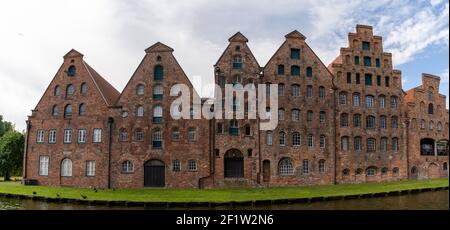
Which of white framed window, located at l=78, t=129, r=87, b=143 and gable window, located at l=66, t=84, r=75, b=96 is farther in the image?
gable window, located at l=66, t=84, r=75, b=96

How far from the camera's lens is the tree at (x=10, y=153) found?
118 feet

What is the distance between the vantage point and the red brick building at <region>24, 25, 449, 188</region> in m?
27.8

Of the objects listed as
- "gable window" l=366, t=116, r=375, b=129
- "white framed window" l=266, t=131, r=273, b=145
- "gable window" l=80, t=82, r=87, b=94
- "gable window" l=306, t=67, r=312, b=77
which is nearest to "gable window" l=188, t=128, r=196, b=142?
"white framed window" l=266, t=131, r=273, b=145

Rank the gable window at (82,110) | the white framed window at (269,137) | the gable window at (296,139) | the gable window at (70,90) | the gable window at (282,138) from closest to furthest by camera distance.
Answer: the white framed window at (269,137) → the gable window at (282,138) → the gable window at (82,110) → the gable window at (296,139) → the gable window at (70,90)

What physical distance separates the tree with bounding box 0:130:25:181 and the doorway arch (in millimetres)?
24052

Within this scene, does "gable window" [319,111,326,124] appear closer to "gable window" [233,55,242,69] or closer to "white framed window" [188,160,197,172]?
"gable window" [233,55,242,69]

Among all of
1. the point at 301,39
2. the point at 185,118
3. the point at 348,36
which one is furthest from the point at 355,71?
the point at 185,118

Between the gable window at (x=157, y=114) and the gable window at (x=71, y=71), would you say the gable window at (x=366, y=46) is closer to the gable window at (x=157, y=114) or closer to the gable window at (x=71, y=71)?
the gable window at (x=157, y=114)

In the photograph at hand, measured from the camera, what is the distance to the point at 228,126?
27953 mm

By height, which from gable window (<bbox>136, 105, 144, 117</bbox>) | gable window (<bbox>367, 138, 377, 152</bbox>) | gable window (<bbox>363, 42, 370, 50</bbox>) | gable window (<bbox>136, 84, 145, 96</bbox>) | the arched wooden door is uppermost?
gable window (<bbox>363, 42, 370, 50</bbox>)

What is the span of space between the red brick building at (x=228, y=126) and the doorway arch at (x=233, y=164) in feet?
0.27

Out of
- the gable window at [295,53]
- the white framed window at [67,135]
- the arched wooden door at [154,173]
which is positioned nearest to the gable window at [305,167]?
the gable window at [295,53]

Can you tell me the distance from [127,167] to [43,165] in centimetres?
770

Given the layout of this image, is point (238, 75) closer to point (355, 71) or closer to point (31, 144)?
point (355, 71)
